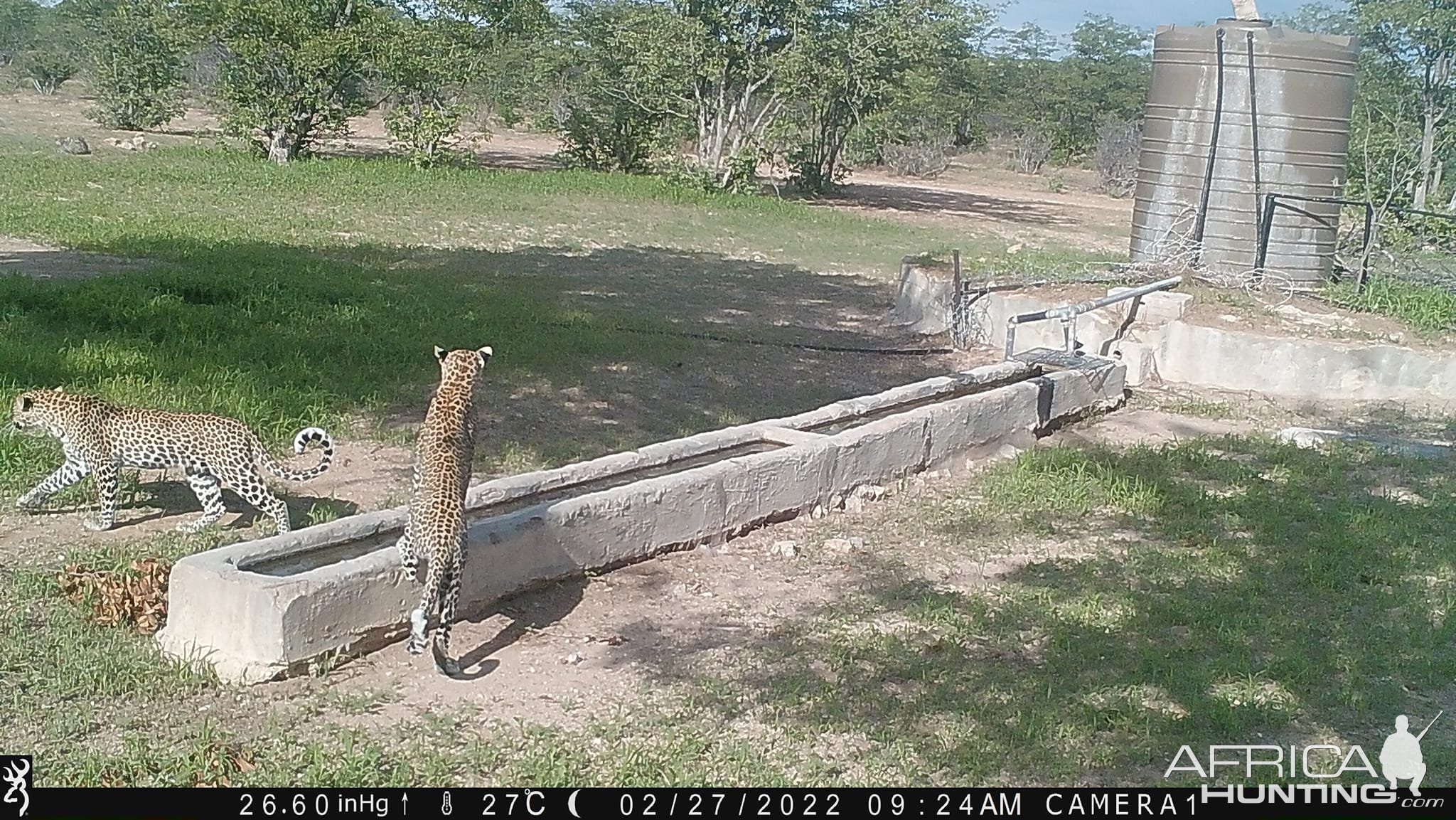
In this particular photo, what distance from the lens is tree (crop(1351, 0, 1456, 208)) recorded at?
18844 millimetres

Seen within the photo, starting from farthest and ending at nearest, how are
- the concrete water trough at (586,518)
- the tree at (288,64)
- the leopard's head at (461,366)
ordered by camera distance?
the tree at (288,64) → the leopard's head at (461,366) → the concrete water trough at (586,518)

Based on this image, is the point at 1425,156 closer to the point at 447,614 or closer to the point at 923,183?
the point at 923,183

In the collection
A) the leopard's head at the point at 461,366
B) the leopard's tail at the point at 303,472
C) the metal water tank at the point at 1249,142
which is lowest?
the leopard's tail at the point at 303,472

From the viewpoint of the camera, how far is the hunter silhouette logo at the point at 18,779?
3617mm

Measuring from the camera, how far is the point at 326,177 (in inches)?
810

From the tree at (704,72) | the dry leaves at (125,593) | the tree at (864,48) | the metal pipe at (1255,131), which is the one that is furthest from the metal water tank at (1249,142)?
the tree at (704,72)

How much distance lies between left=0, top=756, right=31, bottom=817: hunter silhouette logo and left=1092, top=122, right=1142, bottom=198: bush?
109ft

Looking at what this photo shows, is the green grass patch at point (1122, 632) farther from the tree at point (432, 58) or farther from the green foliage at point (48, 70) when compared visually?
Result: the green foliage at point (48, 70)

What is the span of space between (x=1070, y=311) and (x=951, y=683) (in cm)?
560

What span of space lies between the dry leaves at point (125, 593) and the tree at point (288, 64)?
18411 millimetres

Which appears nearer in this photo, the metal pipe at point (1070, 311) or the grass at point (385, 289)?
the grass at point (385, 289)

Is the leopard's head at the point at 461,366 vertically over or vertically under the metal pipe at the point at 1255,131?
under

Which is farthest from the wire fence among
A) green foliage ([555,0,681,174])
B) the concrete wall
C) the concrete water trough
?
green foliage ([555,0,681,174])

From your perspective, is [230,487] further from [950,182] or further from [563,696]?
[950,182]
